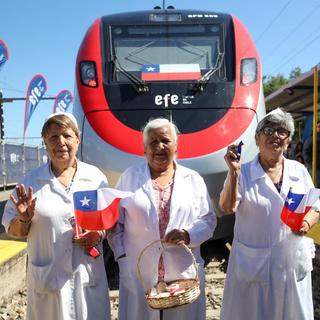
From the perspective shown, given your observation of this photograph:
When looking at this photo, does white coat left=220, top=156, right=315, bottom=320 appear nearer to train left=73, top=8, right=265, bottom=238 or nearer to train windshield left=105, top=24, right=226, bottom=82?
train left=73, top=8, right=265, bottom=238

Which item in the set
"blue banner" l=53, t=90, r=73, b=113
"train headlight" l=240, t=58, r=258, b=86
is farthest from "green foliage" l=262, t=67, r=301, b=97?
"train headlight" l=240, t=58, r=258, b=86

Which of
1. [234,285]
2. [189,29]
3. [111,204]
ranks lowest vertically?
[234,285]

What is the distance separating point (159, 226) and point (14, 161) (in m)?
16.3

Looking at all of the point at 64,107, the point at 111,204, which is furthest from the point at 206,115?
the point at 64,107

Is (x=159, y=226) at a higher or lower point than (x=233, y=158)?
lower

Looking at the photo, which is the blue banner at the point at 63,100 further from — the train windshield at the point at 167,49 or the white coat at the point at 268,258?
the white coat at the point at 268,258

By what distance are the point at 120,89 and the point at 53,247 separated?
319 centimetres

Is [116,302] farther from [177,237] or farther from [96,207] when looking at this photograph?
[96,207]

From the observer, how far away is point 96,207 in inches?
105

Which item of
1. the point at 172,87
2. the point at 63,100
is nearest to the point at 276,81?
the point at 63,100

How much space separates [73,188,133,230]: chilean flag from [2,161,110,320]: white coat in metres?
0.11

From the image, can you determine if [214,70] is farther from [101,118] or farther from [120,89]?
[101,118]

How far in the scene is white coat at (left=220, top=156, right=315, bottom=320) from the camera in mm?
2840

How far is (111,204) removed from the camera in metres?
2.76
